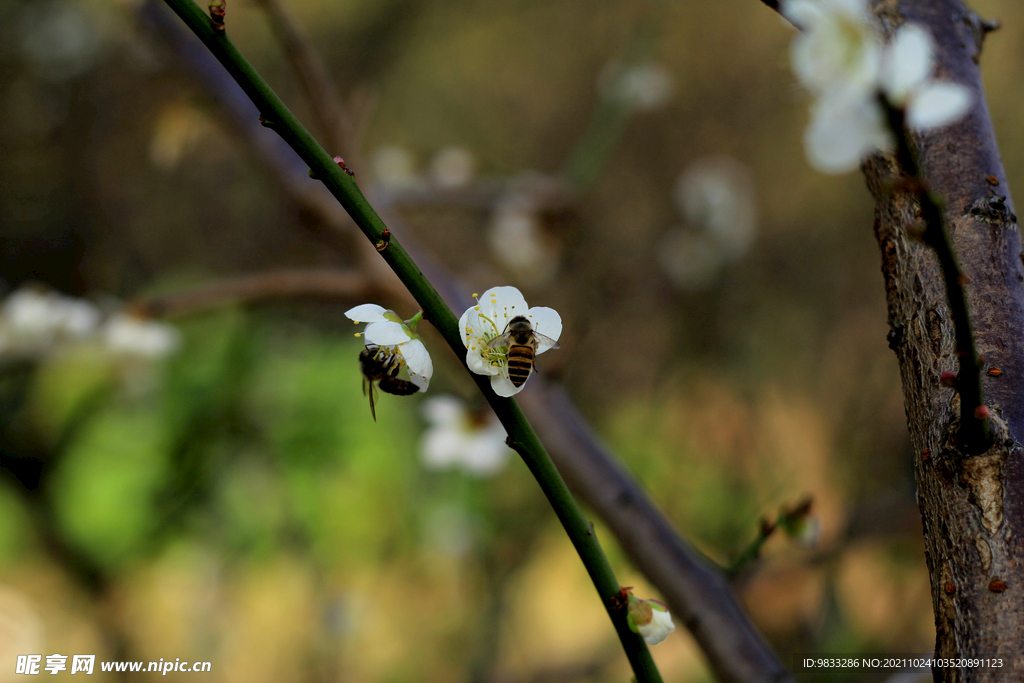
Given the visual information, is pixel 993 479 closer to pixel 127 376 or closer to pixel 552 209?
pixel 552 209

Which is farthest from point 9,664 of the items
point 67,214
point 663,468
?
point 663,468

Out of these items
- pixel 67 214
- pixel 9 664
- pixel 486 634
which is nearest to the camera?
pixel 9 664

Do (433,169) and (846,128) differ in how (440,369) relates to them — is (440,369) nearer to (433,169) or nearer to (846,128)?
(433,169)

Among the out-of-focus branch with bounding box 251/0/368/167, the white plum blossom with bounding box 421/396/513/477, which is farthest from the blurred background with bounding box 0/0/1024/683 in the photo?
the white plum blossom with bounding box 421/396/513/477

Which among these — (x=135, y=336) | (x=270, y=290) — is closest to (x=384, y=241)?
(x=270, y=290)

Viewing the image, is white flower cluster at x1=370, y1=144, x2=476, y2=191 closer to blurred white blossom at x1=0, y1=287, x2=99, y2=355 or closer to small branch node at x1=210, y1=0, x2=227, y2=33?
blurred white blossom at x1=0, y1=287, x2=99, y2=355
